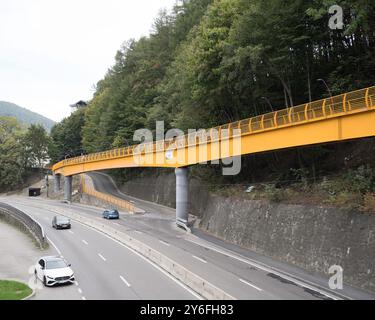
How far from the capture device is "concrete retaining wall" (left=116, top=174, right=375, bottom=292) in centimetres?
2291

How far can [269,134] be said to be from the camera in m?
32.3

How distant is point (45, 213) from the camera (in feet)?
205

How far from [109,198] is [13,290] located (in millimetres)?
49063

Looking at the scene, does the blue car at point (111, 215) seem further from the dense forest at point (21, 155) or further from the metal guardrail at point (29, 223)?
the dense forest at point (21, 155)

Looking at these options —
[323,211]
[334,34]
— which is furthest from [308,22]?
[323,211]

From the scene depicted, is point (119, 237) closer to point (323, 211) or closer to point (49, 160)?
point (323, 211)

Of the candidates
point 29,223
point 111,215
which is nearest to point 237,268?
point 29,223

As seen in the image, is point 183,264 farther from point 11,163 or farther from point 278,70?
point 11,163

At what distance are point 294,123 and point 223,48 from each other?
13.7m

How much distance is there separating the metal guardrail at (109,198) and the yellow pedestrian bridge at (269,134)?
307 inches

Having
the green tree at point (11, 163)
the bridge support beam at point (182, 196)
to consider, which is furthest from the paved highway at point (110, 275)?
the green tree at point (11, 163)

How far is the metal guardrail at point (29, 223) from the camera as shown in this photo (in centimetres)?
3744

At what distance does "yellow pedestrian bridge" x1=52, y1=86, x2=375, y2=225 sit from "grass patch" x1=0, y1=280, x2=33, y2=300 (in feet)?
61.5

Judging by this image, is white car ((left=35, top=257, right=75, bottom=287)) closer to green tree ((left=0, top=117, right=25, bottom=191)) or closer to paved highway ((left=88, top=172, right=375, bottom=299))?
paved highway ((left=88, top=172, right=375, bottom=299))
